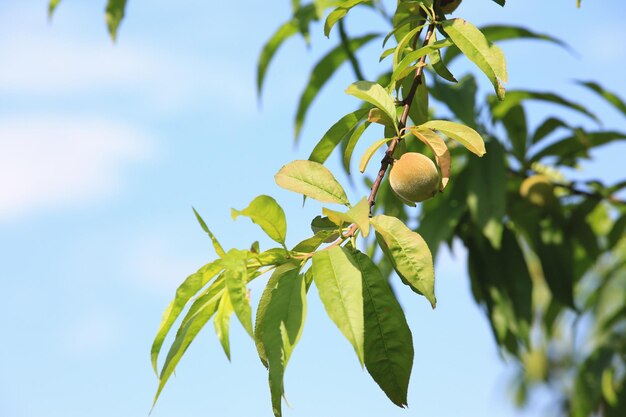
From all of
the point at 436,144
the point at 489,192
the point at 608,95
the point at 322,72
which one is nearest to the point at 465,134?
the point at 436,144

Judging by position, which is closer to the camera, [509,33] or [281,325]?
[281,325]

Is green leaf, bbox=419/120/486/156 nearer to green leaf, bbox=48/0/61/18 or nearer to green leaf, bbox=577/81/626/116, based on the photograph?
green leaf, bbox=48/0/61/18

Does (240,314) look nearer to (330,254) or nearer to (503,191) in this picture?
(330,254)

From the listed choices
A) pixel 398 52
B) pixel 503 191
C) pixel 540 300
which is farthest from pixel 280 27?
pixel 540 300

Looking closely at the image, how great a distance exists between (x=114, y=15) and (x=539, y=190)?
3.19ft

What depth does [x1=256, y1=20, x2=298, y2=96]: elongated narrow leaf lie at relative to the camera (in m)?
1.92

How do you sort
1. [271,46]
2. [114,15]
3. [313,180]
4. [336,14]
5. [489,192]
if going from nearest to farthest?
[313,180], [336,14], [114,15], [489,192], [271,46]

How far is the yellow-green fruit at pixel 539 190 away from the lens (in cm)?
180

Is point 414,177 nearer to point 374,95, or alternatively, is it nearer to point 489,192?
point 374,95

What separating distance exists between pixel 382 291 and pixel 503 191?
1.09 metres

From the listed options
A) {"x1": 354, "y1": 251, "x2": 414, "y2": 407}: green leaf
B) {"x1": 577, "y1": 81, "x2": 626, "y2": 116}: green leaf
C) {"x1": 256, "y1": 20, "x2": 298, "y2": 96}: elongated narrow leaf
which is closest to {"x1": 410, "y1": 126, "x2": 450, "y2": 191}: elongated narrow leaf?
{"x1": 354, "y1": 251, "x2": 414, "y2": 407}: green leaf

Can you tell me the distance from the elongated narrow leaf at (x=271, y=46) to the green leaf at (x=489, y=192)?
0.53 meters

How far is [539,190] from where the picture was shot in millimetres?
1808

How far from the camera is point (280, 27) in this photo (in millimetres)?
1930
